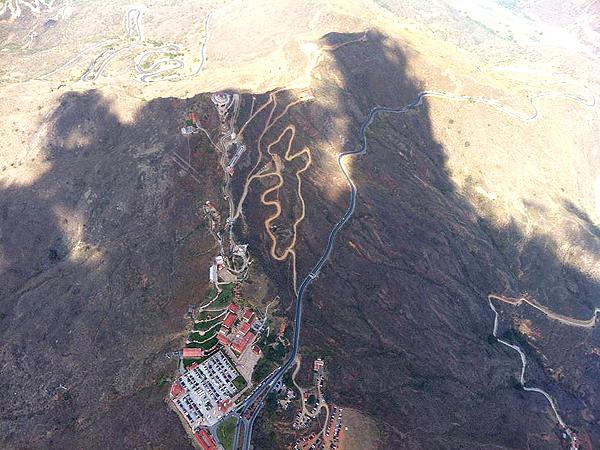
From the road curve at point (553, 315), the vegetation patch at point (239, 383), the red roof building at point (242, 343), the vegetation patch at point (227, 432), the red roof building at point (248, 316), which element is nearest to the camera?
the vegetation patch at point (227, 432)

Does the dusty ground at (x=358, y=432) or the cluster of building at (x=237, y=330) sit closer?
the dusty ground at (x=358, y=432)

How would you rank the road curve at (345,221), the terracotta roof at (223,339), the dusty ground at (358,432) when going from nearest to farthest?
the dusty ground at (358,432), the road curve at (345,221), the terracotta roof at (223,339)

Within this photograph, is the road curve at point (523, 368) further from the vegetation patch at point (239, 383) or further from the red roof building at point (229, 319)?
the red roof building at point (229, 319)

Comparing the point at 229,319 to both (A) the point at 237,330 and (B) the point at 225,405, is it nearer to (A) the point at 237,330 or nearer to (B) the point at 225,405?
(A) the point at 237,330

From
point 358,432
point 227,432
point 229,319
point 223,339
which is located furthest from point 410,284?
point 227,432

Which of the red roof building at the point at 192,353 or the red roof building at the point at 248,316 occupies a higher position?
the red roof building at the point at 248,316

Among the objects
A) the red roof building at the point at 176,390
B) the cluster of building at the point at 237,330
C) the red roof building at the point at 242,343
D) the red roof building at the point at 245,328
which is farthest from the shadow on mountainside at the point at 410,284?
the red roof building at the point at 176,390

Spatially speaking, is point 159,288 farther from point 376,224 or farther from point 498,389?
point 498,389
